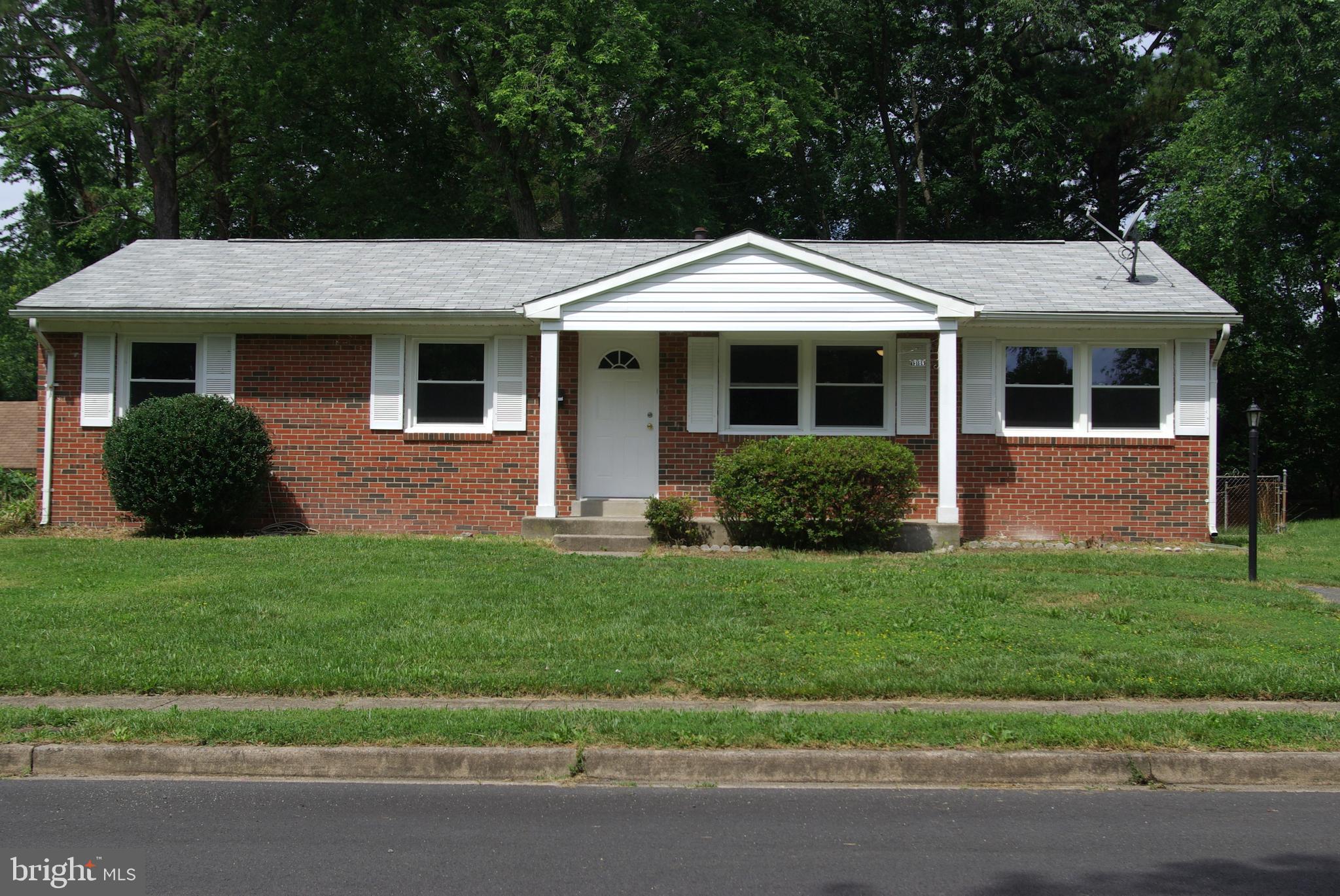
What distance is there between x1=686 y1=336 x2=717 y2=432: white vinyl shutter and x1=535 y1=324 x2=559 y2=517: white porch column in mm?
1927

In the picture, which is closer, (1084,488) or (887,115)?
(1084,488)

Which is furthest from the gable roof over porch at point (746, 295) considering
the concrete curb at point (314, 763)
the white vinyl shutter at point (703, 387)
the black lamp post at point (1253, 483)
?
the concrete curb at point (314, 763)

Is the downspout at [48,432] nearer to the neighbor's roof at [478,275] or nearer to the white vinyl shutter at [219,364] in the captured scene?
the neighbor's roof at [478,275]

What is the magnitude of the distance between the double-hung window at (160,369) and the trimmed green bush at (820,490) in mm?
7645

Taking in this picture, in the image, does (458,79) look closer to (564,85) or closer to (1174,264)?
(564,85)

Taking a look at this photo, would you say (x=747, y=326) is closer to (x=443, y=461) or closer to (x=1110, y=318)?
(x=443, y=461)

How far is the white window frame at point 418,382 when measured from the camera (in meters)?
14.7

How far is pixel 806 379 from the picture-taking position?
1475cm

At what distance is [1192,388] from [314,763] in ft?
41.2

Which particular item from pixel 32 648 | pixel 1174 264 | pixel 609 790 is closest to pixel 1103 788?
pixel 609 790

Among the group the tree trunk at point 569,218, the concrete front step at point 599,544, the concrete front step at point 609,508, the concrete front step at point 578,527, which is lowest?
the concrete front step at point 599,544

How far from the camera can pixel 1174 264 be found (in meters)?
16.1

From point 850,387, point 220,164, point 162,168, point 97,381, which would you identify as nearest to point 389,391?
point 97,381

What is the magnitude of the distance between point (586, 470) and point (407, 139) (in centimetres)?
1616
